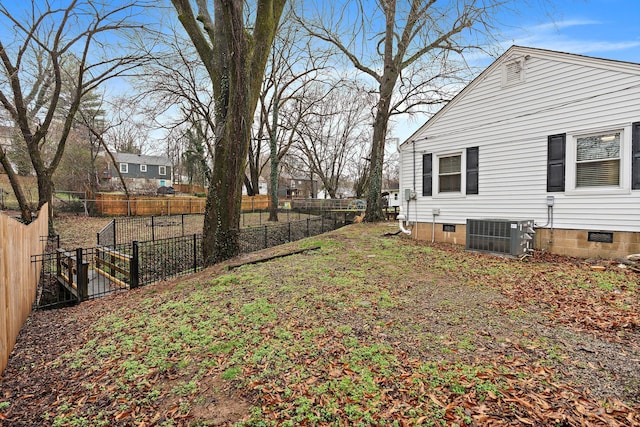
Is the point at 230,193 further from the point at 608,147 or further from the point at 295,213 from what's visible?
the point at 295,213

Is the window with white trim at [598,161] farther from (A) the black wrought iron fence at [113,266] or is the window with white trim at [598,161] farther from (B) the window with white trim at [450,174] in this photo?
(A) the black wrought iron fence at [113,266]

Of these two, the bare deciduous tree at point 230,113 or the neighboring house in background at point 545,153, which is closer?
the neighboring house in background at point 545,153

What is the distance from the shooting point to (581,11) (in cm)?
495

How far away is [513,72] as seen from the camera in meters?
7.36

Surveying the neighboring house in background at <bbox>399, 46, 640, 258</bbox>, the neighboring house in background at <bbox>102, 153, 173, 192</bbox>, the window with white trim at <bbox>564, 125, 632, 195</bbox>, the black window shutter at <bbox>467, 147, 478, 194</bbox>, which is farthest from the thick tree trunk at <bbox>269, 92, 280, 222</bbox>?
the neighboring house in background at <bbox>102, 153, 173, 192</bbox>

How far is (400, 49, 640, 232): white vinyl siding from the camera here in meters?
5.93

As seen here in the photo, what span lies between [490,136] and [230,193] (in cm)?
675

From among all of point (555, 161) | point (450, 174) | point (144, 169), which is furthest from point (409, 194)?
point (144, 169)

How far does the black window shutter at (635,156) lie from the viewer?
5.73 m

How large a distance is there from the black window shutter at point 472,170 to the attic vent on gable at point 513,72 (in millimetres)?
1726

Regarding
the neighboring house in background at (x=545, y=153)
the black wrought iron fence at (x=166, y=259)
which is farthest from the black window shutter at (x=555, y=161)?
the black wrought iron fence at (x=166, y=259)

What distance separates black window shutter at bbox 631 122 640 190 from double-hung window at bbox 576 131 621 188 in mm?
232

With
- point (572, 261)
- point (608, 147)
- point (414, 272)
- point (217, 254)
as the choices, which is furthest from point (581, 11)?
point (217, 254)

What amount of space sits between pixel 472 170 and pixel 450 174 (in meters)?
0.64
